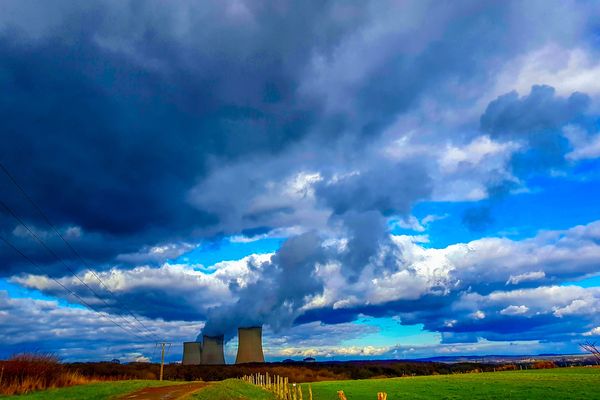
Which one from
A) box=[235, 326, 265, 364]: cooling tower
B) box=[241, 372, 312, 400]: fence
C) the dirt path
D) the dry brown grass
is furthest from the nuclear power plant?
the dirt path

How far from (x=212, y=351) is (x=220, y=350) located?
3509mm

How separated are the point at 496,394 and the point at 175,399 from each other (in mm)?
41991

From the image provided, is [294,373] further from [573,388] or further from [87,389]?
[87,389]

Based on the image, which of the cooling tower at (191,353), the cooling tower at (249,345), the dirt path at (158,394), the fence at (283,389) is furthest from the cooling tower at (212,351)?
the dirt path at (158,394)

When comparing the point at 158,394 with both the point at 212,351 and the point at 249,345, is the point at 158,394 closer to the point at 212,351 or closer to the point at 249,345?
the point at 249,345

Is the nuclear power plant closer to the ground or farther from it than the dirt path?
farther from it

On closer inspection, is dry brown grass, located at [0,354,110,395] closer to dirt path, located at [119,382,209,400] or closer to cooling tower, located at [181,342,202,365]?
dirt path, located at [119,382,209,400]

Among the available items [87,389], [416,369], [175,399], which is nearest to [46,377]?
[87,389]

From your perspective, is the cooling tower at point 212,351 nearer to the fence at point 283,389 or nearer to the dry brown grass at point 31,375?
the fence at point 283,389

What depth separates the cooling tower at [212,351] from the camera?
14188 cm

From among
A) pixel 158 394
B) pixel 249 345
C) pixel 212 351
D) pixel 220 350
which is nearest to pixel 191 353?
pixel 212 351

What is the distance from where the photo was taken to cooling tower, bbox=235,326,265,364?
11688 cm

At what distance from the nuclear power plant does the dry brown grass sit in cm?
6405

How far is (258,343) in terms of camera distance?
11894 centimetres
